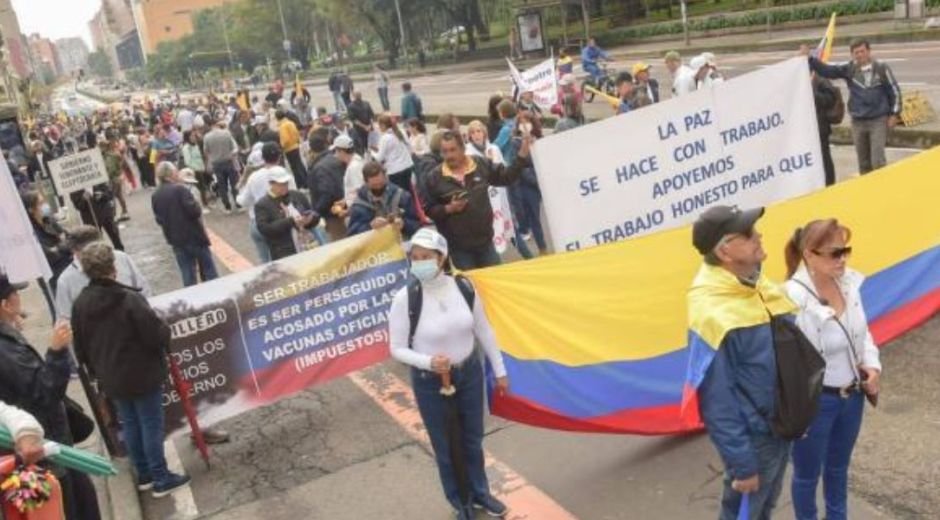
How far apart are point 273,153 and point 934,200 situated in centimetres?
590

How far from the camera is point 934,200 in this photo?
635 centimetres

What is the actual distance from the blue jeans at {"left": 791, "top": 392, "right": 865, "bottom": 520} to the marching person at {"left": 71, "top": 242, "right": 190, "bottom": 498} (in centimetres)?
355

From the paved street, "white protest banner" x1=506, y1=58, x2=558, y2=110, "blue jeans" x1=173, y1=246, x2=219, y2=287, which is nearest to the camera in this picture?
the paved street

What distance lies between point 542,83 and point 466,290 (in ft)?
25.0

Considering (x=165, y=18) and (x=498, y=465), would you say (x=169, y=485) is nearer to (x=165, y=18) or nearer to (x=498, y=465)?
(x=498, y=465)

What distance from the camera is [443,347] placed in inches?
171

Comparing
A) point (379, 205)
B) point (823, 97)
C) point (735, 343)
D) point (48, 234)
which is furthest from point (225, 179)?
point (735, 343)

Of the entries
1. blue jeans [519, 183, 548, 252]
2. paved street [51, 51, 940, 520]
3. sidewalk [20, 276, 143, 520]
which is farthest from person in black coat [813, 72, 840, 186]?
sidewalk [20, 276, 143, 520]

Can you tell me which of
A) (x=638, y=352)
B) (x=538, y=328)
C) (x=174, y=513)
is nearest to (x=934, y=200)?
(x=638, y=352)

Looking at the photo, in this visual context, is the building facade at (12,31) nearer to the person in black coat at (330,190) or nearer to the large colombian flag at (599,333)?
the person in black coat at (330,190)

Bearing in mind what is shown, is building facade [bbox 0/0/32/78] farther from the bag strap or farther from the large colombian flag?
the bag strap

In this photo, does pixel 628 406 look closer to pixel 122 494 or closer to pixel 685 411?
pixel 685 411

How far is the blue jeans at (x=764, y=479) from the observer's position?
3400 millimetres

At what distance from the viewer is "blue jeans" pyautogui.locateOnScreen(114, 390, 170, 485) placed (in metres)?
5.43
